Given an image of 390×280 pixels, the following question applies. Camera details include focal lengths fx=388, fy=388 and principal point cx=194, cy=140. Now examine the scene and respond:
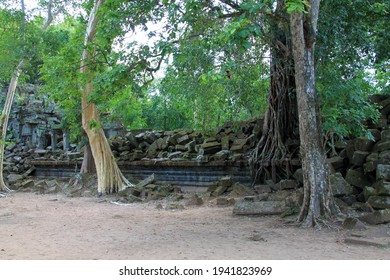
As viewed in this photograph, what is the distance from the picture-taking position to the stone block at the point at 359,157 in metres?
7.70

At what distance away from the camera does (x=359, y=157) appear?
305 inches

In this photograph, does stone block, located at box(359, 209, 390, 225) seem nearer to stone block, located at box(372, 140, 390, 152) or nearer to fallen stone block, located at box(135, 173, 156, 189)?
stone block, located at box(372, 140, 390, 152)

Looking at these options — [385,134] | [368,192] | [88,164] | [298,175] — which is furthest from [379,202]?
[88,164]

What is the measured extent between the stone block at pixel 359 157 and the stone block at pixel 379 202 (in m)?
1.33

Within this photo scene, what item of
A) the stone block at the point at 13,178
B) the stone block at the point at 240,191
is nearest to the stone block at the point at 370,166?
the stone block at the point at 240,191

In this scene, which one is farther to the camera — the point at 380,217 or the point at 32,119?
the point at 32,119

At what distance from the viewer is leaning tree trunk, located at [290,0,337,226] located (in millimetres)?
6000

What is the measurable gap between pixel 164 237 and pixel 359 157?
4.45m

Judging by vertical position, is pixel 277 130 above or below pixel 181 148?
above

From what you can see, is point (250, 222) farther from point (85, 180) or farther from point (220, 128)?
point (85, 180)

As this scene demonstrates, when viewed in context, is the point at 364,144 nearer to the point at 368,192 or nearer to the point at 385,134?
the point at 385,134

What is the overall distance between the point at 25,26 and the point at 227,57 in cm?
861

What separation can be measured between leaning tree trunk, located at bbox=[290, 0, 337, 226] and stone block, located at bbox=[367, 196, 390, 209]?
2.64 ft

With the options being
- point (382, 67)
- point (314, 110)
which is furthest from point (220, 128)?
point (314, 110)
